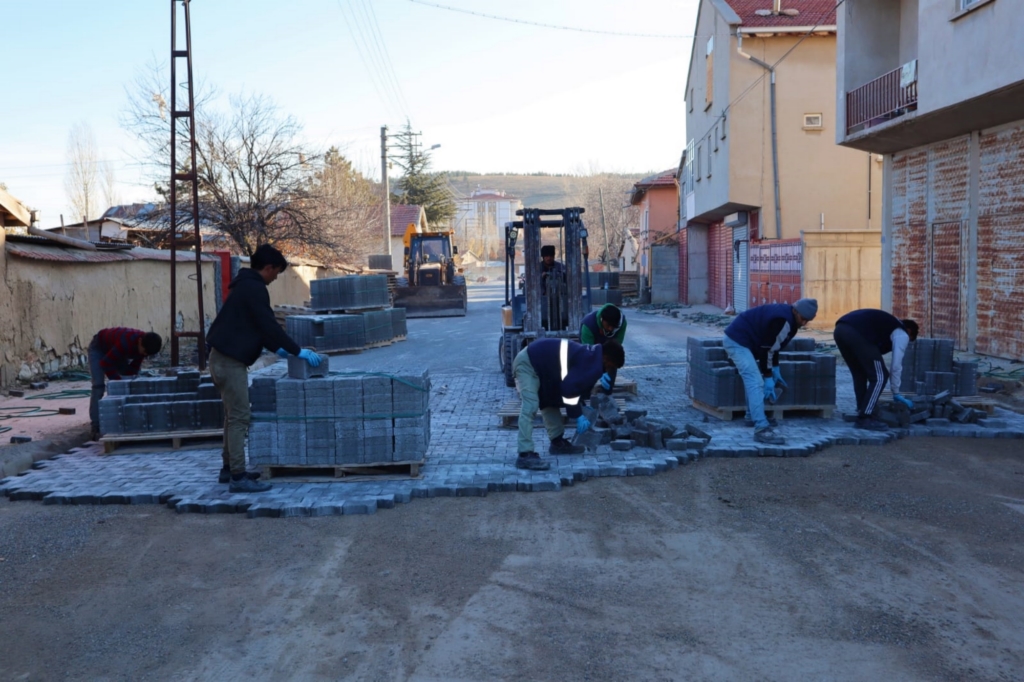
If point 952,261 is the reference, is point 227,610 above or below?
below

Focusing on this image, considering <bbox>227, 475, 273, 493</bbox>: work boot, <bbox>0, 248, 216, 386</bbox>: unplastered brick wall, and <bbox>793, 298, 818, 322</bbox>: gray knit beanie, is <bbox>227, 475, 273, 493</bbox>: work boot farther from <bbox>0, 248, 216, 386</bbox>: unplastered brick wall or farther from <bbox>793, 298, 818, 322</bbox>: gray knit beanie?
<bbox>0, 248, 216, 386</bbox>: unplastered brick wall

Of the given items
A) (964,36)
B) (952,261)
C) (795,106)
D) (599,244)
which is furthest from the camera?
(599,244)

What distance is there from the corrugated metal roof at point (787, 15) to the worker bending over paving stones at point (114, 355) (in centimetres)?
2200

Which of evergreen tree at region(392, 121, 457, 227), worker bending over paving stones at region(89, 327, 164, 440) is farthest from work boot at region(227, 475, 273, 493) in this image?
evergreen tree at region(392, 121, 457, 227)

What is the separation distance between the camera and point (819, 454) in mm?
8219

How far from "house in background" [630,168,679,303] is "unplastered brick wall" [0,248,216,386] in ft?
80.5

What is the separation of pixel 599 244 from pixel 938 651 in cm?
7107

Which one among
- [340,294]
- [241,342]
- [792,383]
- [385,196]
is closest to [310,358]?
[241,342]

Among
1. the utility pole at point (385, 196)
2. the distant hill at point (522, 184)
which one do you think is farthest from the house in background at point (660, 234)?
the distant hill at point (522, 184)

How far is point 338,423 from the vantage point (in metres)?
7.25

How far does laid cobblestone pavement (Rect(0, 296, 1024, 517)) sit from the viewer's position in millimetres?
6875

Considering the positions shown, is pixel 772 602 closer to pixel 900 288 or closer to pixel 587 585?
pixel 587 585

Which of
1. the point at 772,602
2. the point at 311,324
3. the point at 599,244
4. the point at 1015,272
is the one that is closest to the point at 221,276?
the point at 311,324

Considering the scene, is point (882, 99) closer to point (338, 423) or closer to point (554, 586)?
point (338, 423)
